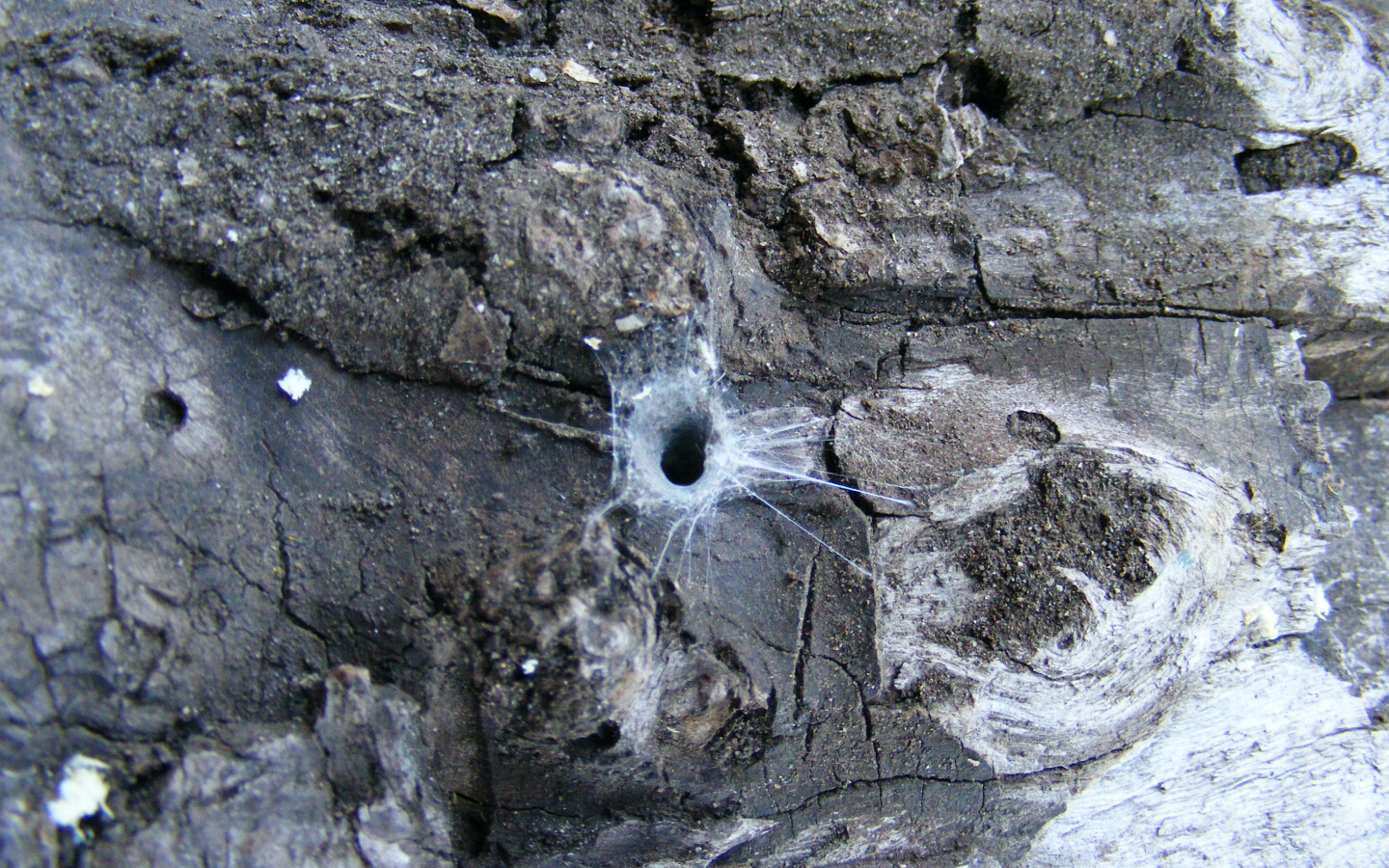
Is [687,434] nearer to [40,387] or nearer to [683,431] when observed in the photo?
[683,431]

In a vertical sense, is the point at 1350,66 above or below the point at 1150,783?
above

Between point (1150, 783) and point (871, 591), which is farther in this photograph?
point (1150, 783)

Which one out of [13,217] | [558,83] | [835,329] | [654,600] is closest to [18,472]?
[13,217]

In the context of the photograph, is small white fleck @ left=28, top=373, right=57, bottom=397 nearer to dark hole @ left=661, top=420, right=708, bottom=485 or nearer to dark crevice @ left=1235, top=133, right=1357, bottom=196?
dark hole @ left=661, top=420, right=708, bottom=485

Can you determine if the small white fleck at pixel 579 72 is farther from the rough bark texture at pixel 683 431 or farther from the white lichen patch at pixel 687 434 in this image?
the white lichen patch at pixel 687 434

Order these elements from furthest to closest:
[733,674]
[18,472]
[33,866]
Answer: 1. [733,674]
2. [18,472]
3. [33,866]

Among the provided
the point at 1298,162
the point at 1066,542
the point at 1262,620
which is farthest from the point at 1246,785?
the point at 1298,162

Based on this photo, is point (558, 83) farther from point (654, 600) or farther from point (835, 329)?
point (654, 600)
